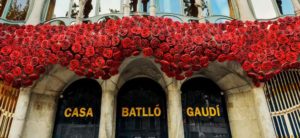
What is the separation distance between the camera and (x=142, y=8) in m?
7.16

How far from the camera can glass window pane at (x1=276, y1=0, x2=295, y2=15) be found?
7.20 m

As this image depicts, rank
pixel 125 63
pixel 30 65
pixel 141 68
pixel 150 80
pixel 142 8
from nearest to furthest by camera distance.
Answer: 1. pixel 30 65
2. pixel 125 63
3. pixel 141 68
4. pixel 150 80
5. pixel 142 8

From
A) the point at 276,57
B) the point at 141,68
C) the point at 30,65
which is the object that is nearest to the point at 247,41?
the point at 276,57

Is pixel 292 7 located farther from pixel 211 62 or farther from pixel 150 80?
pixel 150 80

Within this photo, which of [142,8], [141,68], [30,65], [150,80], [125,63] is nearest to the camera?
[30,65]

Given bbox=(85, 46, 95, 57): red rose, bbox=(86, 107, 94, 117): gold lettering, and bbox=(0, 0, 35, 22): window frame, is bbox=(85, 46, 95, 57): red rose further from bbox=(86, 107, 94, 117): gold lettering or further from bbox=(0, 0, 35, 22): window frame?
bbox=(0, 0, 35, 22): window frame

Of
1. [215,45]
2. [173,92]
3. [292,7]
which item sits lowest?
[173,92]

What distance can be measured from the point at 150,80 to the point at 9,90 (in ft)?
11.6

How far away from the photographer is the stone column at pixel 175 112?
5.21m

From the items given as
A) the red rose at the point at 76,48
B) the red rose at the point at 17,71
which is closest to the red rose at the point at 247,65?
the red rose at the point at 76,48

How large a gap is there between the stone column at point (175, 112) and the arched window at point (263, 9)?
372cm

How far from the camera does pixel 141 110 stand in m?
6.20

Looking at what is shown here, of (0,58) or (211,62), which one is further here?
(211,62)

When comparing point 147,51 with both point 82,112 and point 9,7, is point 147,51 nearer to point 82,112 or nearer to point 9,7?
point 82,112
